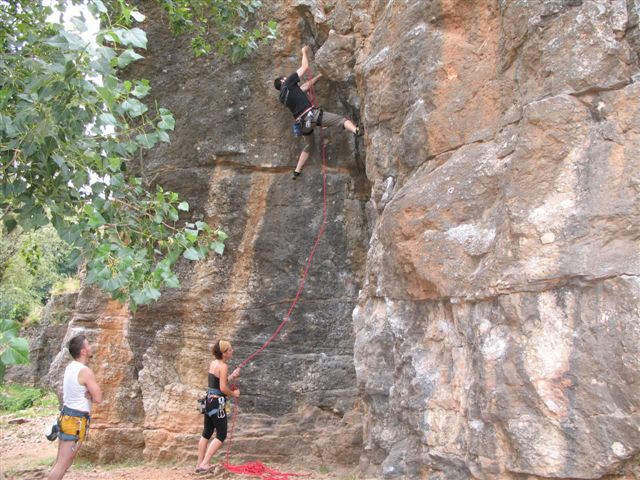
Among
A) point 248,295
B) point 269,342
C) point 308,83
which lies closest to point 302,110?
point 308,83

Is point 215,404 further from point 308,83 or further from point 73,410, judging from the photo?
point 308,83

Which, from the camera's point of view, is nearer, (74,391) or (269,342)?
(74,391)

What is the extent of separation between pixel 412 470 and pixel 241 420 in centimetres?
306

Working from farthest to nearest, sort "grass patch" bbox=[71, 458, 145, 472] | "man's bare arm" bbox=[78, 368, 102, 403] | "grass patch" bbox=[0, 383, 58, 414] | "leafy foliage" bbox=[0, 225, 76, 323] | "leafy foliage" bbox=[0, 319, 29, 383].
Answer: "leafy foliage" bbox=[0, 225, 76, 323], "grass patch" bbox=[0, 383, 58, 414], "grass patch" bbox=[71, 458, 145, 472], "man's bare arm" bbox=[78, 368, 102, 403], "leafy foliage" bbox=[0, 319, 29, 383]

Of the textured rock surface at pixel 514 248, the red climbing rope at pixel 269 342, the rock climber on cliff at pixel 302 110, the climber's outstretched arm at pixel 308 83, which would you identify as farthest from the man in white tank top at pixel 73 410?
Answer: the climber's outstretched arm at pixel 308 83

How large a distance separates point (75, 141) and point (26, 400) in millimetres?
12188

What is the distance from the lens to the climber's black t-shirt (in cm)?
728

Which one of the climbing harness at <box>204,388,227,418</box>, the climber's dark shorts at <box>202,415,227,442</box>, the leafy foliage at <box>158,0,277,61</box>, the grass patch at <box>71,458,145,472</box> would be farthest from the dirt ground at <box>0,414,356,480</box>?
the leafy foliage at <box>158,0,277,61</box>

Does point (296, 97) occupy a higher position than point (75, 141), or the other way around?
point (296, 97)

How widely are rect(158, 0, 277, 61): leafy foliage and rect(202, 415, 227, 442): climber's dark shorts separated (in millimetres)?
4166

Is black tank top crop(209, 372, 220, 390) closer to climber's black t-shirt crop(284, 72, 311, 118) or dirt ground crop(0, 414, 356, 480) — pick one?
dirt ground crop(0, 414, 356, 480)

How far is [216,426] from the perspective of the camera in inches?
257

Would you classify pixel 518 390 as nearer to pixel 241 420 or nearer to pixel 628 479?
pixel 628 479

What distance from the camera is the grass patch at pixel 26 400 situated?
13602 mm
